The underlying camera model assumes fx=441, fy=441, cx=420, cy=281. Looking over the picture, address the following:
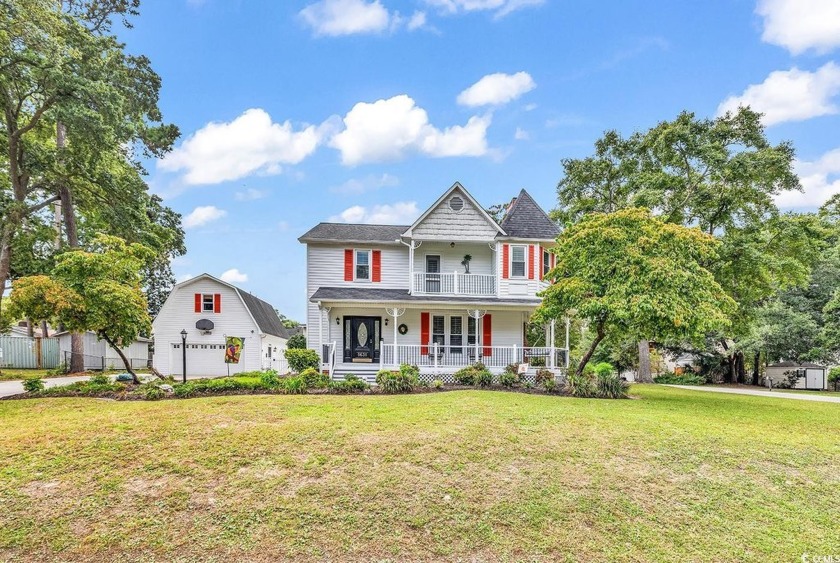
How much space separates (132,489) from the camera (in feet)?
18.9

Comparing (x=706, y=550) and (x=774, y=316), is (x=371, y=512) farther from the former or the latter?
(x=774, y=316)

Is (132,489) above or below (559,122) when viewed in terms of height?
below

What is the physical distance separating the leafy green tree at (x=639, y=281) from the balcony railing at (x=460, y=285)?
4611 mm

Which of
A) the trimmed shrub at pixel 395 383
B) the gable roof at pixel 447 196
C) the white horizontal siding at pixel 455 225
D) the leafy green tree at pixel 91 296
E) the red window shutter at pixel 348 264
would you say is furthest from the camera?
the red window shutter at pixel 348 264

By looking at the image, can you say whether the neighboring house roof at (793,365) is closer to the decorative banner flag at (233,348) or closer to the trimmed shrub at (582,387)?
the trimmed shrub at (582,387)

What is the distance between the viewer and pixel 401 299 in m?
17.2

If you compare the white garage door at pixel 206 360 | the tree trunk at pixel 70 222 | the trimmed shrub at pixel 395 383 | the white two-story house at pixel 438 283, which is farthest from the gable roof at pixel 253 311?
the trimmed shrub at pixel 395 383

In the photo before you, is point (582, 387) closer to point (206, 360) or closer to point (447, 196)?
point (447, 196)

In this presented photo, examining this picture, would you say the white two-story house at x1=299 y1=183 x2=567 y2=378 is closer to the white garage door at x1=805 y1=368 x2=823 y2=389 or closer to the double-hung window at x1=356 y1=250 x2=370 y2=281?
the double-hung window at x1=356 y1=250 x2=370 y2=281

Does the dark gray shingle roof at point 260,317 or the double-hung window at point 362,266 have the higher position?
the double-hung window at point 362,266

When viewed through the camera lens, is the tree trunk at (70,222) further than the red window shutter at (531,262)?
Yes

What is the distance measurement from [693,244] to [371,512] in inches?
477

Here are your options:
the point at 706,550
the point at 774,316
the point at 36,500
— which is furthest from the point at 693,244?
the point at 774,316

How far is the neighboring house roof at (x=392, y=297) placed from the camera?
16891mm
